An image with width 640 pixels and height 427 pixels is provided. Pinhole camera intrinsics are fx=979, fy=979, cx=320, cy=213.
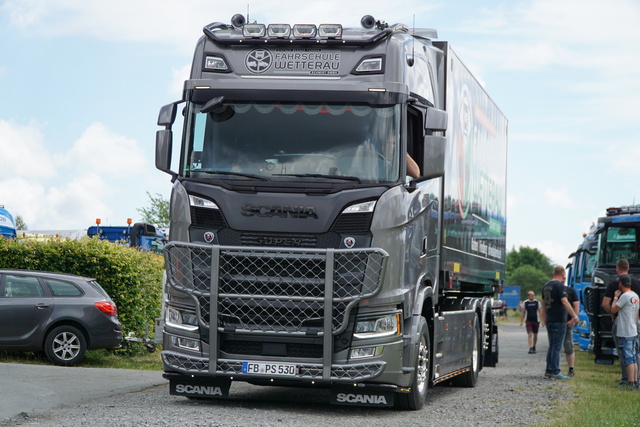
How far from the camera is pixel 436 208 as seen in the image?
11.7 m

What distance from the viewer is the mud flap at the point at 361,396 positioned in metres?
10.1

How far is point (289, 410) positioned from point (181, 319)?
157cm

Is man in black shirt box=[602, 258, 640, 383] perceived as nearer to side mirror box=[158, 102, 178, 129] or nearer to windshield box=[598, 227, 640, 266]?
windshield box=[598, 227, 640, 266]

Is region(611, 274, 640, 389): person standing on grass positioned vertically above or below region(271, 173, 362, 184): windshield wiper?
below

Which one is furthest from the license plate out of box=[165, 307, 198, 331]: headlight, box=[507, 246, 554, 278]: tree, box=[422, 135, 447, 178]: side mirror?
box=[507, 246, 554, 278]: tree

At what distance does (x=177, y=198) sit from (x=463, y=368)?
5.68 meters

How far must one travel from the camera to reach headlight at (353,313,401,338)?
32.2ft

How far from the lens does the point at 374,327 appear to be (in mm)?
9852

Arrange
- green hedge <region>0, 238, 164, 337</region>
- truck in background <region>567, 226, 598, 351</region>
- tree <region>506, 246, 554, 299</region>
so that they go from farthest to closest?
tree <region>506, 246, 554, 299</region> < truck in background <region>567, 226, 598, 351</region> < green hedge <region>0, 238, 164, 337</region>

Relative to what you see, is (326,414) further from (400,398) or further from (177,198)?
(177,198)

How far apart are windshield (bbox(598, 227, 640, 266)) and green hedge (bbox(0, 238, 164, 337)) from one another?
9926 millimetres

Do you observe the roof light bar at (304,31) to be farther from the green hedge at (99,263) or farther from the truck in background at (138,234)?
the truck in background at (138,234)

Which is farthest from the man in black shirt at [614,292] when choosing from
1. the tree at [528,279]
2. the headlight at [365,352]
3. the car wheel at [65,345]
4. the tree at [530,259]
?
the tree at [530,259]

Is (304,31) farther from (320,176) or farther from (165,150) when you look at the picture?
(165,150)
